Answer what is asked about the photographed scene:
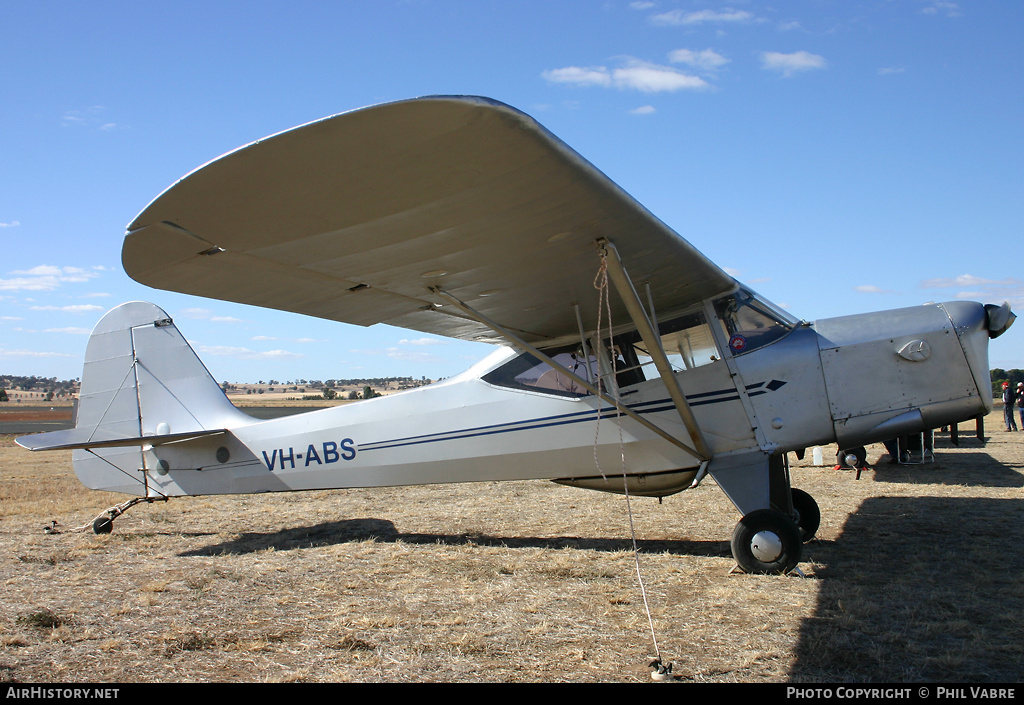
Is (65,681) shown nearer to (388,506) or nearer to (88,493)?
(388,506)

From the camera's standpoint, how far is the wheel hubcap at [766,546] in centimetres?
493

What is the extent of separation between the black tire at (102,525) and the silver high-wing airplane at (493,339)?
0.47 m

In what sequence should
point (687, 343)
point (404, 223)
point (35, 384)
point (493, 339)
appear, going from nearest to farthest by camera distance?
point (404, 223)
point (687, 343)
point (493, 339)
point (35, 384)

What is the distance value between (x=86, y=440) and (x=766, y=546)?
6860mm

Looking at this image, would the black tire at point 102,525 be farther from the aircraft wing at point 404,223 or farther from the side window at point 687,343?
the side window at point 687,343

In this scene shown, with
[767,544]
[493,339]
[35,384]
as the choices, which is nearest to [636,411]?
[767,544]

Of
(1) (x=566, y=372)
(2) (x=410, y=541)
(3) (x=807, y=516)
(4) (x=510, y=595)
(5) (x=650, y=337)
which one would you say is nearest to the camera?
(4) (x=510, y=595)

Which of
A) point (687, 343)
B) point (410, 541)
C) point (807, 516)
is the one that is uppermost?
point (687, 343)

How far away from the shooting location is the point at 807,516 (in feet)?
20.6

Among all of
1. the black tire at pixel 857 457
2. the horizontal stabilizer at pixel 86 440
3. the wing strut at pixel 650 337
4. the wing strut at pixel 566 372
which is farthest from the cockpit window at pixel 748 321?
the black tire at pixel 857 457

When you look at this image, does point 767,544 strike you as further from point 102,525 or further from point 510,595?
point 102,525

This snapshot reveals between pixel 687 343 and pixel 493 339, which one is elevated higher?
pixel 493 339

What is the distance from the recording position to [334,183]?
115 inches
